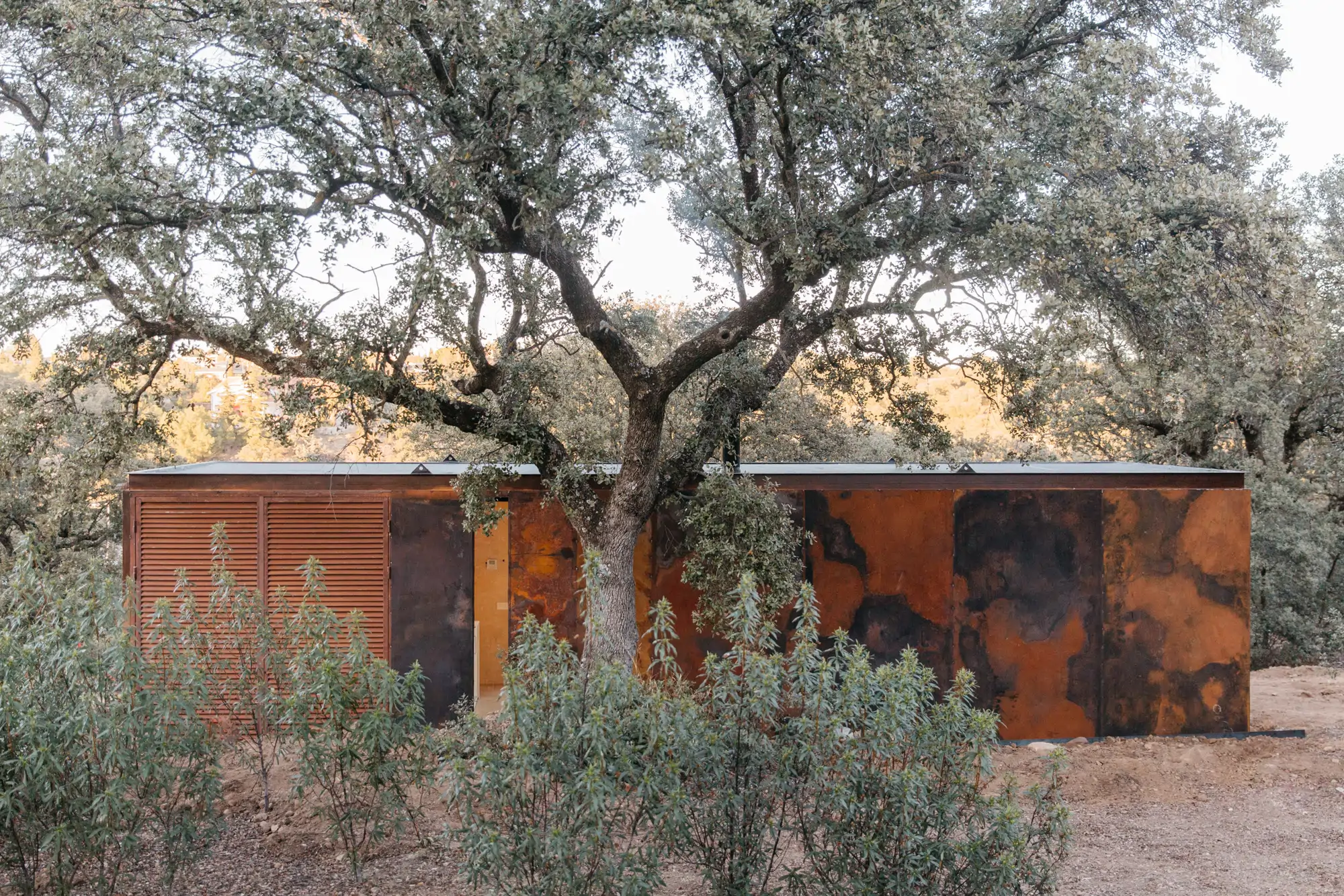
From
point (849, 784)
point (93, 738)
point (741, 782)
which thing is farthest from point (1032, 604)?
point (93, 738)

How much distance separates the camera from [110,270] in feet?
22.3

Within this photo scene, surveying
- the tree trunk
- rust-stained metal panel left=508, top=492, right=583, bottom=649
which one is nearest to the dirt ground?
the tree trunk

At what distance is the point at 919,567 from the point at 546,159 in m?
4.43

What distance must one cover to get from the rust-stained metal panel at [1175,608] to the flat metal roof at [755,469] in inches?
14.0

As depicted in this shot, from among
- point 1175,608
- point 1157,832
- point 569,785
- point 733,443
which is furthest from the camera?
point 1175,608

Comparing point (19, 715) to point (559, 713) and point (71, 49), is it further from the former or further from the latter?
point (71, 49)

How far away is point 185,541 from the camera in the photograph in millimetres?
7859

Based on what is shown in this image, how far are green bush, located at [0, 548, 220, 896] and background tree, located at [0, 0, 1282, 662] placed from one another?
1918mm

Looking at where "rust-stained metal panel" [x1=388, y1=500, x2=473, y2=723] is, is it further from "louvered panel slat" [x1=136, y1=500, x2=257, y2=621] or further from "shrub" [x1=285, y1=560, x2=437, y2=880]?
"shrub" [x1=285, y1=560, x2=437, y2=880]

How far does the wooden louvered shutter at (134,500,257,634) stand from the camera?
308 inches

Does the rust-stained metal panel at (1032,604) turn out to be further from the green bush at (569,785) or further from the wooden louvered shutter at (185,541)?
the wooden louvered shutter at (185,541)

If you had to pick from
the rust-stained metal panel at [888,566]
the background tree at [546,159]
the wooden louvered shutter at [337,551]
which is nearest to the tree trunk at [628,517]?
the background tree at [546,159]

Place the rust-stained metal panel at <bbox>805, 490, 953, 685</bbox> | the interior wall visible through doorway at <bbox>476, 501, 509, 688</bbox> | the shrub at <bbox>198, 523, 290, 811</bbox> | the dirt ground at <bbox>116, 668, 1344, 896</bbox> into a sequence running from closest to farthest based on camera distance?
the shrub at <bbox>198, 523, 290, 811</bbox> → the dirt ground at <bbox>116, 668, 1344, 896</bbox> → the rust-stained metal panel at <bbox>805, 490, 953, 685</bbox> → the interior wall visible through doorway at <bbox>476, 501, 509, 688</bbox>

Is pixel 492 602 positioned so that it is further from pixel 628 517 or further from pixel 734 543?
pixel 734 543
